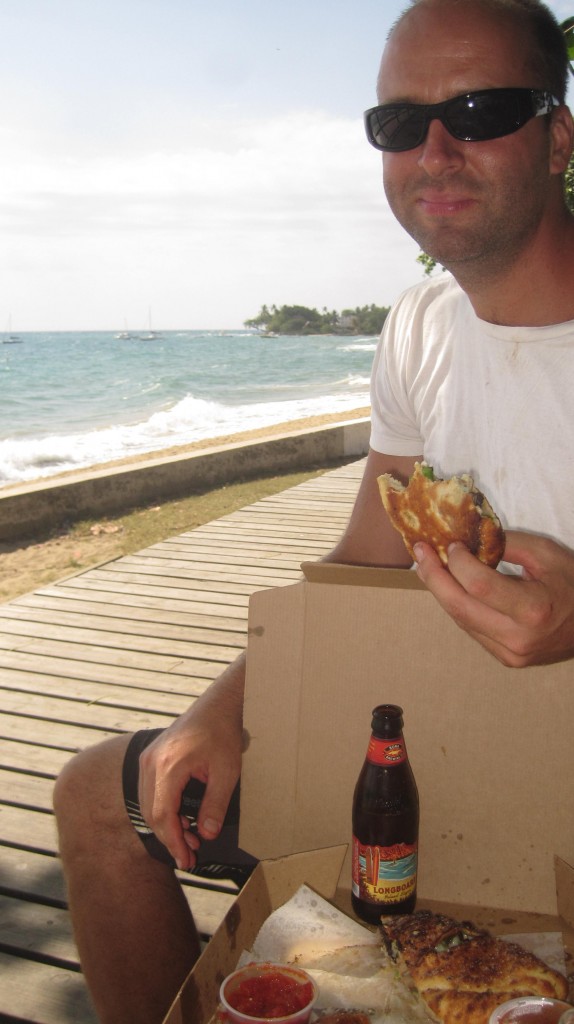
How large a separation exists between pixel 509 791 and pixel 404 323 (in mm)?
1236

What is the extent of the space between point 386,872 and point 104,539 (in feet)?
19.3

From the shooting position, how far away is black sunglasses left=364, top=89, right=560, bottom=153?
5.84 ft

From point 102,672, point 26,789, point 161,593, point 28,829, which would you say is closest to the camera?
point 28,829

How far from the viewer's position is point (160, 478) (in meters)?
8.11

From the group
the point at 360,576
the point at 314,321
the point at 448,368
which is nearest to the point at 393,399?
the point at 448,368

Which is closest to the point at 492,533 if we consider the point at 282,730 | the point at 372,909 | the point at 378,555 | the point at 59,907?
the point at 282,730

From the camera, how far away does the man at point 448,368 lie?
159 cm

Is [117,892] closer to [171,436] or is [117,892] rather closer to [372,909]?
[372,909]

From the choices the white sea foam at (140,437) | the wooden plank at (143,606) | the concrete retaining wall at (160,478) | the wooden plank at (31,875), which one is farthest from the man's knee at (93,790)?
the white sea foam at (140,437)

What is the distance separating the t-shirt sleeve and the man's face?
302mm

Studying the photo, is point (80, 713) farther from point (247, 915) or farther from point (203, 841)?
point (247, 915)

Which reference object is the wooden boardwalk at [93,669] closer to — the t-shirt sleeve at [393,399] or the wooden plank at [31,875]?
the wooden plank at [31,875]

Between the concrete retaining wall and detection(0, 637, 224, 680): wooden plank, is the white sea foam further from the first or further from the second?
detection(0, 637, 224, 680): wooden plank

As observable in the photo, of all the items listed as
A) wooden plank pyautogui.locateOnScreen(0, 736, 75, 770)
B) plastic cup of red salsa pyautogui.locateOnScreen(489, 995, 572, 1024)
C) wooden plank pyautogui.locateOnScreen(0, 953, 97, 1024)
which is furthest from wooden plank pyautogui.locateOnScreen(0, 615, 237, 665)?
plastic cup of red salsa pyautogui.locateOnScreen(489, 995, 572, 1024)
